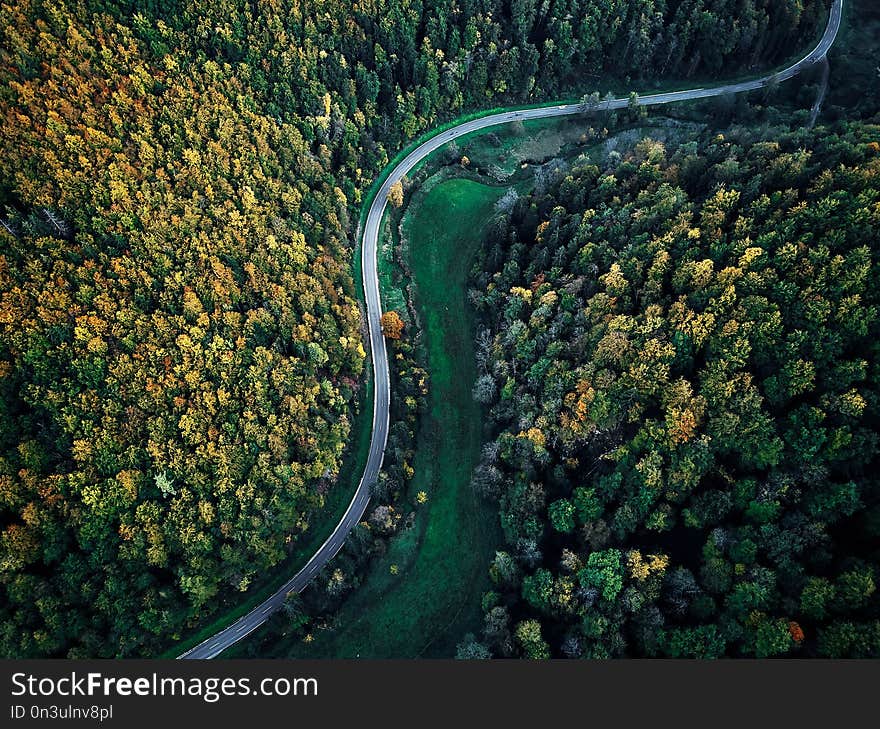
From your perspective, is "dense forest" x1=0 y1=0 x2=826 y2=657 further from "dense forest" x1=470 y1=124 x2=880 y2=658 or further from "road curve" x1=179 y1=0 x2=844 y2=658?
"dense forest" x1=470 y1=124 x2=880 y2=658

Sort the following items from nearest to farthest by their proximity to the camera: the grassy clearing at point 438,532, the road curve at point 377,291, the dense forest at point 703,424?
the dense forest at point 703,424
the grassy clearing at point 438,532
the road curve at point 377,291

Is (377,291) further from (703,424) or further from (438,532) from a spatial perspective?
(703,424)

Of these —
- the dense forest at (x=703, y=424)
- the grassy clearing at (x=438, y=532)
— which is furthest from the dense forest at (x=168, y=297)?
the dense forest at (x=703, y=424)

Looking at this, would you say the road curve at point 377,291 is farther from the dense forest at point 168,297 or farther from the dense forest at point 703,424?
the dense forest at point 703,424

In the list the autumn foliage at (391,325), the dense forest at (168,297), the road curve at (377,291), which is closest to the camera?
the dense forest at (168,297)

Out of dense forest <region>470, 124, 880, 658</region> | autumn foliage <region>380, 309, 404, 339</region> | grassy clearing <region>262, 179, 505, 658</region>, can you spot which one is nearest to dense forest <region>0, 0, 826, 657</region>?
autumn foliage <region>380, 309, 404, 339</region>

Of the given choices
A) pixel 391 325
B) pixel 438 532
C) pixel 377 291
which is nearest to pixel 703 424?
pixel 438 532

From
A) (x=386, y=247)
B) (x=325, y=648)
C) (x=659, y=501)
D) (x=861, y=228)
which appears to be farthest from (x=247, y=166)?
(x=861, y=228)
